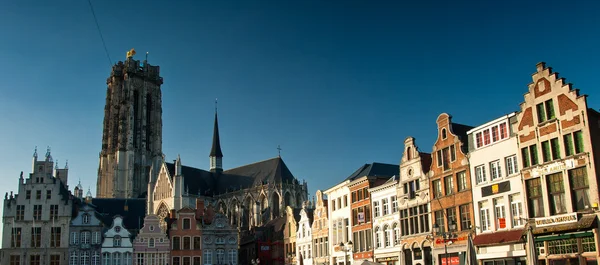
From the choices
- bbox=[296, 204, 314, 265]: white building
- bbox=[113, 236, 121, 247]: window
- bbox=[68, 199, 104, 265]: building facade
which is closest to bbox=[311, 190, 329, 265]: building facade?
bbox=[296, 204, 314, 265]: white building

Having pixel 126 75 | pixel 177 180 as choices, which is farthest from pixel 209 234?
pixel 126 75

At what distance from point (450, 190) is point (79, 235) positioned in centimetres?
3435

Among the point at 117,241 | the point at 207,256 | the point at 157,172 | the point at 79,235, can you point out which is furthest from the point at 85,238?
the point at 157,172

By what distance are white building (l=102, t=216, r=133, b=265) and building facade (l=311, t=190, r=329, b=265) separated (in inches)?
654

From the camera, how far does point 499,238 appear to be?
32.1 metres

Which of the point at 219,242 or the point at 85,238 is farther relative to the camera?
the point at 219,242

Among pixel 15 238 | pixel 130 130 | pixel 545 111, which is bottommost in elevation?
pixel 15 238

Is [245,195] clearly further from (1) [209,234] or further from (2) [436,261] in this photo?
(2) [436,261]

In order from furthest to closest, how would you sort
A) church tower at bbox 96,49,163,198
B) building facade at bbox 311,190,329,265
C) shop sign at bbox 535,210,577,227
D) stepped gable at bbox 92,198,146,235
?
church tower at bbox 96,49,163,198
stepped gable at bbox 92,198,146,235
building facade at bbox 311,190,329,265
shop sign at bbox 535,210,577,227

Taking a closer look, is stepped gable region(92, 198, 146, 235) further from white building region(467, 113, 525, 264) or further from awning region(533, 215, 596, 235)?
awning region(533, 215, 596, 235)

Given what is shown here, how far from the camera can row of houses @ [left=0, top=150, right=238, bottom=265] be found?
55000 mm

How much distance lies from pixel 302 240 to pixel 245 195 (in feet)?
150

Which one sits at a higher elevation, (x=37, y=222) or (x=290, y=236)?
(x=37, y=222)

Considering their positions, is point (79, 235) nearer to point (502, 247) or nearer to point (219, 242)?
point (219, 242)
